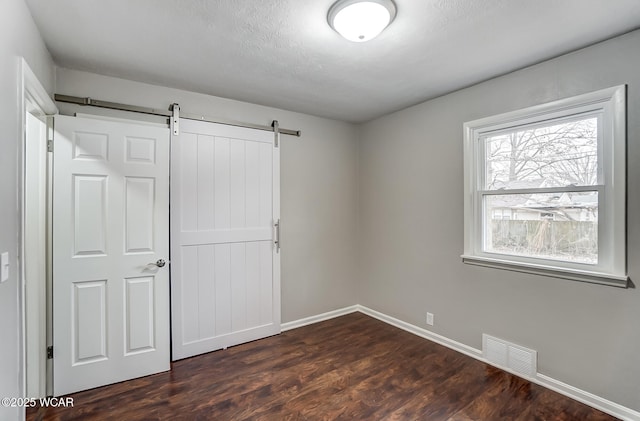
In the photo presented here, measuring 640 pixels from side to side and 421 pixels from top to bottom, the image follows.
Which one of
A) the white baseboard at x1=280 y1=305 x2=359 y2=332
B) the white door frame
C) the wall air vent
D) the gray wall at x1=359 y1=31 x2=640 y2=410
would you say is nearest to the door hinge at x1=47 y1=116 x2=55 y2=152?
the white door frame

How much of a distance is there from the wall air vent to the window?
2.13ft

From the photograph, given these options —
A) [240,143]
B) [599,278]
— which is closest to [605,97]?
[599,278]

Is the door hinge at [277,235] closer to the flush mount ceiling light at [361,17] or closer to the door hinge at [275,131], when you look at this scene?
the door hinge at [275,131]

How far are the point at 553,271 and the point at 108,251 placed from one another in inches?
135

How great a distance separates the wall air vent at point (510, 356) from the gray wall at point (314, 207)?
1.77 metres

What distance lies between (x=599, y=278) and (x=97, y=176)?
371 cm

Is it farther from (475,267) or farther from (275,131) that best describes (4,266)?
(475,267)

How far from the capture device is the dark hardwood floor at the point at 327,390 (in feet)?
6.75

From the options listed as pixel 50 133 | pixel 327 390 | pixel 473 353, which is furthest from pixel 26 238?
pixel 473 353

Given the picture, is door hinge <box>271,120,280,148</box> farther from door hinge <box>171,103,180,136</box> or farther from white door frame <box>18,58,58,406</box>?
white door frame <box>18,58,58,406</box>

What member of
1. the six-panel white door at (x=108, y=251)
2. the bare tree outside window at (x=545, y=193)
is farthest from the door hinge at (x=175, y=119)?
the bare tree outside window at (x=545, y=193)

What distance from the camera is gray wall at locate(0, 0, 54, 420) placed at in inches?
54.1

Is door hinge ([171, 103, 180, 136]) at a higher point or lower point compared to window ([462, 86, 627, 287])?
higher

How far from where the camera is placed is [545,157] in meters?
2.45
